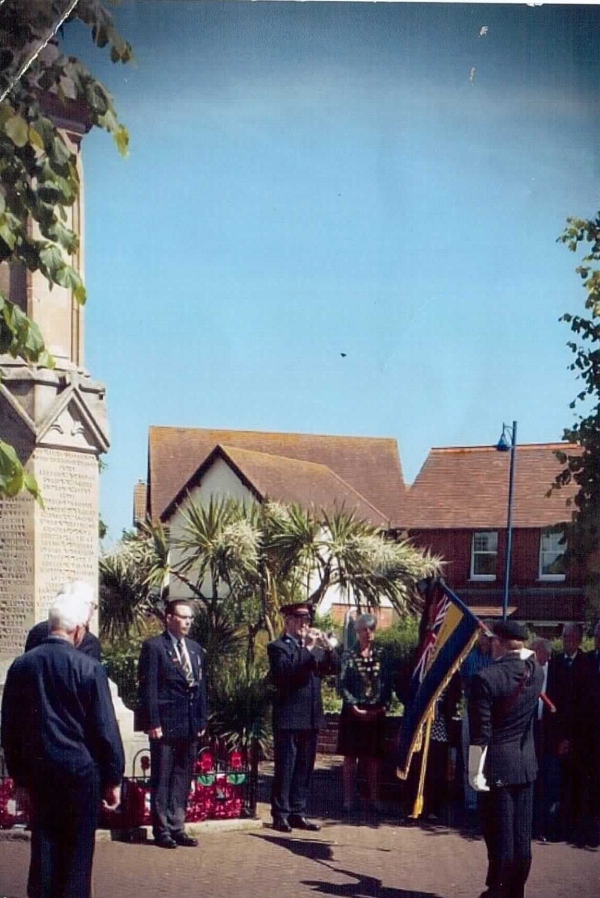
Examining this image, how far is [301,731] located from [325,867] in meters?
1.25

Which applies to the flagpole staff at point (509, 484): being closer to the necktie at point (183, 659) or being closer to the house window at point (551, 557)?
the house window at point (551, 557)

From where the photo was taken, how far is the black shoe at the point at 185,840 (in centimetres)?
668

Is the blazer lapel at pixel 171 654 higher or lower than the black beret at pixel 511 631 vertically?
lower

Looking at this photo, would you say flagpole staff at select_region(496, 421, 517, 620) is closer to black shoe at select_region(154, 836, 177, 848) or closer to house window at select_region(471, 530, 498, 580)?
house window at select_region(471, 530, 498, 580)

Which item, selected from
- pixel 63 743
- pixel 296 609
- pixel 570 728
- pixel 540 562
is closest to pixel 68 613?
pixel 63 743

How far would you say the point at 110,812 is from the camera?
6.86 m

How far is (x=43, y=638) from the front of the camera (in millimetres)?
6316

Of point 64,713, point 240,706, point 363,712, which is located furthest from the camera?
point 363,712

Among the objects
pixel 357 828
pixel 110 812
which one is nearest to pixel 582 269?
pixel 357 828

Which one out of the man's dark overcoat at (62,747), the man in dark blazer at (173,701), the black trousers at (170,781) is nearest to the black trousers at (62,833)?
the man's dark overcoat at (62,747)

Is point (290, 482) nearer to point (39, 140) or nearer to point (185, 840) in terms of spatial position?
point (185, 840)

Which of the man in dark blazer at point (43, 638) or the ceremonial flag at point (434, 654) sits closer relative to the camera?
the man in dark blazer at point (43, 638)

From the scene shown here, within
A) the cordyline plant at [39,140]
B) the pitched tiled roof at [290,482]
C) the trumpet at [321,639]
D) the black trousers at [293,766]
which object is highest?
the cordyline plant at [39,140]

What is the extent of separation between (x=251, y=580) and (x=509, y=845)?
1936 millimetres
